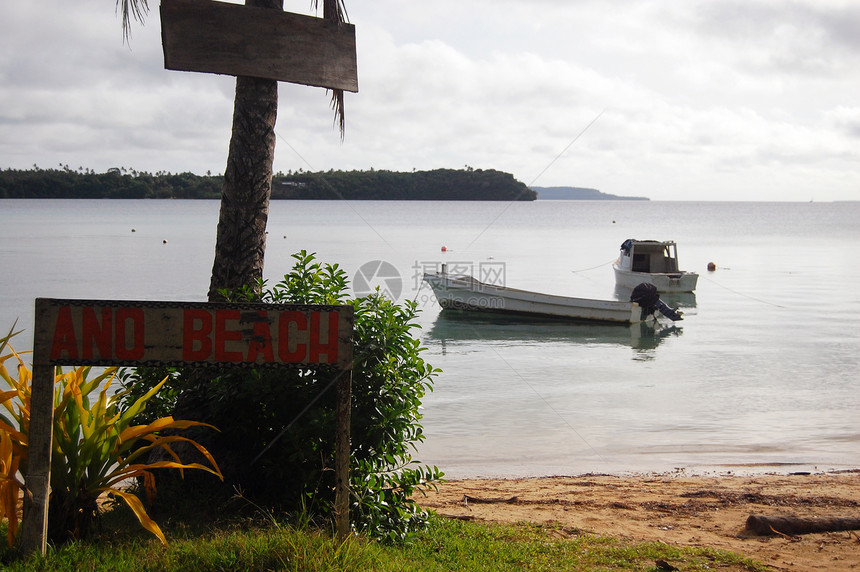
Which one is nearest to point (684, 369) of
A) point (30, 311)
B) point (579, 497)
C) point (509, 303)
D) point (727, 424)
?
point (727, 424)

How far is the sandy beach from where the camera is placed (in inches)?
226

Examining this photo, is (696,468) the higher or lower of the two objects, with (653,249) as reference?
lower

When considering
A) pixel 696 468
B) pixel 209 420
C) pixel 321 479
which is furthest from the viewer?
pixel 696 468

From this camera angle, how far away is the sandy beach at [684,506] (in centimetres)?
574

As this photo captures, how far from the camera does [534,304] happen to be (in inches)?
915

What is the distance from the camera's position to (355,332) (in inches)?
199

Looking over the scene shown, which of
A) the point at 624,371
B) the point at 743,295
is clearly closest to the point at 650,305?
the point at 624,371

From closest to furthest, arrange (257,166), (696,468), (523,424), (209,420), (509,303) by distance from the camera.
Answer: (209,420) < (257,166) < (696,468) < (523,424) < (509,303)

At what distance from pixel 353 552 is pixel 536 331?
18875 mm

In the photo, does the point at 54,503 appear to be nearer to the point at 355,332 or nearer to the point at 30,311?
the point at 355,332

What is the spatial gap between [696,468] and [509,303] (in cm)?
1386

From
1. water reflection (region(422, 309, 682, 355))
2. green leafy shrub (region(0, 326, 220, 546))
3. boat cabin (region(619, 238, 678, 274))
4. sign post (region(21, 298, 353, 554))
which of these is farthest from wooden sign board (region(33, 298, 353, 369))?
boat cabin (region(619, 238, 678, 274))

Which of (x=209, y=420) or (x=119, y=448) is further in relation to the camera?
(x=209, y=420)

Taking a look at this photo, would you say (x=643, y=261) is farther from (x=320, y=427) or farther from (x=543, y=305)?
(x=320, y=427)
